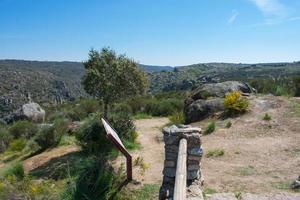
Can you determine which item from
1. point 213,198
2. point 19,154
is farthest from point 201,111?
point 213,198

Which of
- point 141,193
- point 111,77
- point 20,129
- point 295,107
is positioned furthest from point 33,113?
point 141,193

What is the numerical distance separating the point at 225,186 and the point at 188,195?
237 centimetres

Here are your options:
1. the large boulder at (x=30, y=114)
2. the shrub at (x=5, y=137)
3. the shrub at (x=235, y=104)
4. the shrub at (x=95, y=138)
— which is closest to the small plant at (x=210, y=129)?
the shrub at (x=235, y=104)

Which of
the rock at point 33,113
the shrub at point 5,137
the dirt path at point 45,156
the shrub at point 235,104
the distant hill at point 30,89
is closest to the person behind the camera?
the dirt path at point 45,156

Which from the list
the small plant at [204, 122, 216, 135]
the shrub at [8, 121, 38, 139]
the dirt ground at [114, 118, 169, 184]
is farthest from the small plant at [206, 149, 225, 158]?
the shrub at [8, 121, 38, 139]

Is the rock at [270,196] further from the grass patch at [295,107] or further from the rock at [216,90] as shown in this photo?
the rock at [216,90]

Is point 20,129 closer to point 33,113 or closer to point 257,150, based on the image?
point 33,113

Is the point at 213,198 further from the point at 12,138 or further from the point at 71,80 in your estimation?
the point at 71,80

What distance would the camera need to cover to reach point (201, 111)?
A: 57.3 ft

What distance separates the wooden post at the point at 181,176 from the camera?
4984mm

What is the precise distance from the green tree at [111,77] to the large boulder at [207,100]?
456 centimetres

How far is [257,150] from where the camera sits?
38.8 feet

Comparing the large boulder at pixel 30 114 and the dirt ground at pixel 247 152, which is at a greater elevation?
the dirt ground at pixel 247 152

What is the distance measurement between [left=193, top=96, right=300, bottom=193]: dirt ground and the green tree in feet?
10.1
